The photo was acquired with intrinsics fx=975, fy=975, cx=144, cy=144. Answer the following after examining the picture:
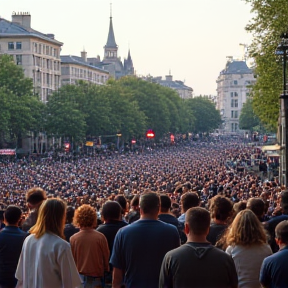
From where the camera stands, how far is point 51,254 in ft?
29.1

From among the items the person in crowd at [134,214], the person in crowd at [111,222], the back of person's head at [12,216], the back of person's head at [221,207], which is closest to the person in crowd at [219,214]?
the back of person's head at [221,207]

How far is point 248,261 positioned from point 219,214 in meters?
1.95

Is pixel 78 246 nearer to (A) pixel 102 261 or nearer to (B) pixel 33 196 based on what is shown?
(A) pixel 102 261

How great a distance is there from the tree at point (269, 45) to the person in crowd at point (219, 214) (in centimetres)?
3096

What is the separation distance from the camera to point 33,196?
38.9 ft

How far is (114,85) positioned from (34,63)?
17364 mm

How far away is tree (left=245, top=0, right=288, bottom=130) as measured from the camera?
140ft

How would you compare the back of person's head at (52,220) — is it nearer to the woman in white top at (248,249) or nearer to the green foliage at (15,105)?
the woman in white top at (248,249)

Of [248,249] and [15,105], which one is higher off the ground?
[15,105]

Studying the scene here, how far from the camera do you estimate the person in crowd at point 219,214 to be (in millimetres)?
11320

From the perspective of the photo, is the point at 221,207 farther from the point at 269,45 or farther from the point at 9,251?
the point at 269,45

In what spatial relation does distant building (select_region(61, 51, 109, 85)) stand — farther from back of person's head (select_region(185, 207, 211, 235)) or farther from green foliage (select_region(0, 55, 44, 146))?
back of person's head (select_region(185, 207, 211, 235))

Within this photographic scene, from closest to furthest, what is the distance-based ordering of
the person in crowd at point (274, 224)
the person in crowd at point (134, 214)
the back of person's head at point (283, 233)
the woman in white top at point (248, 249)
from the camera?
the back of person's head at point (283, 233) < the woman in white top at point (248, 249) < the person in crowd at point (274, 224) < the person in crowd at point (134, 214)

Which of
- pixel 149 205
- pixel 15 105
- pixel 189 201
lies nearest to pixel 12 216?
pixel 149 205
